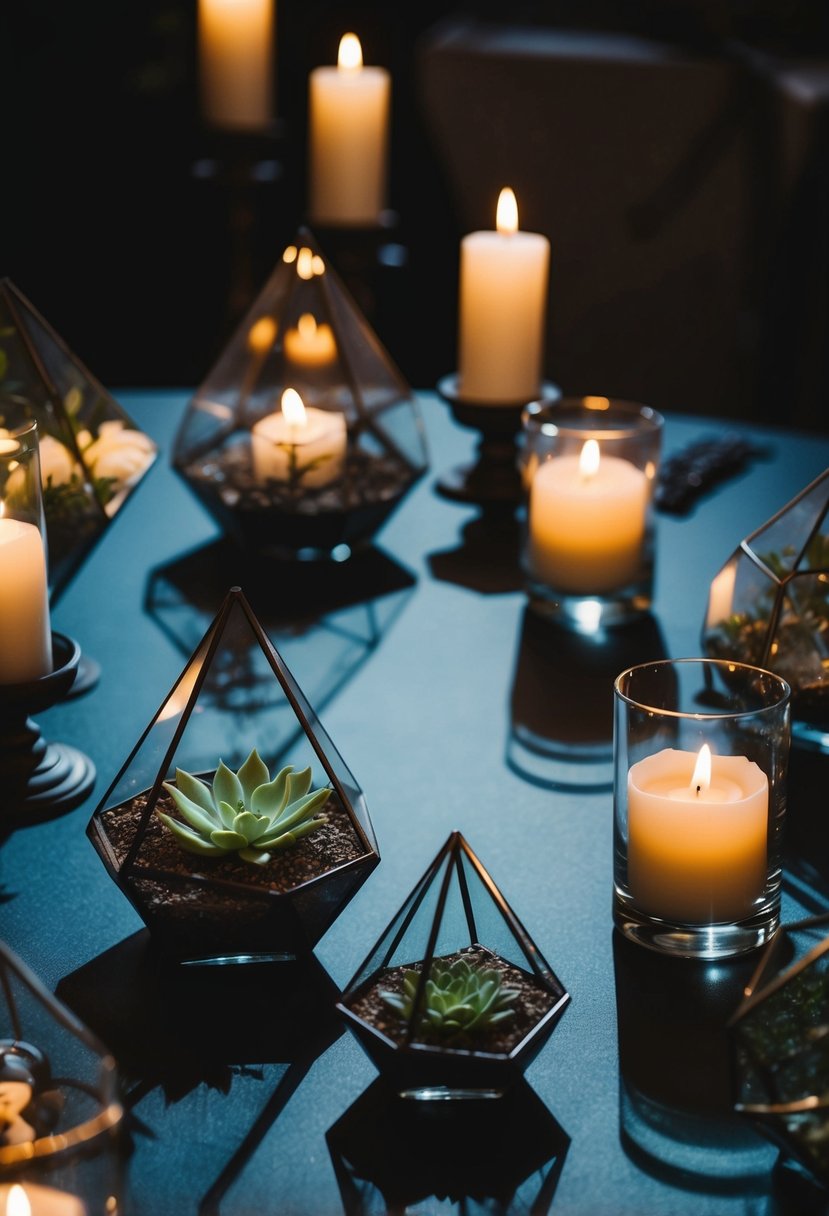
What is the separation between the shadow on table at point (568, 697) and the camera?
995mm

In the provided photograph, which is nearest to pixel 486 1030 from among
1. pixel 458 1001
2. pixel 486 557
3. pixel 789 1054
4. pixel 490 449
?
pixel 458 1001

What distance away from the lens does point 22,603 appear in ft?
2.89

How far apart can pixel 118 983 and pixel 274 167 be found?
1.49 m

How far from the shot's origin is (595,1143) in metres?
0.66

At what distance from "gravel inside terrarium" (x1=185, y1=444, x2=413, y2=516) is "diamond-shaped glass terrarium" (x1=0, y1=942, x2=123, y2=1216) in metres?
0.70

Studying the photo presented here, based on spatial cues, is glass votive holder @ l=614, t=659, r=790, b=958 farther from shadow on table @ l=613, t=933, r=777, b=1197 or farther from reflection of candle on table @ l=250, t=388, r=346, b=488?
reflection of candle on table @ l=250, t=388, r=346, b=488

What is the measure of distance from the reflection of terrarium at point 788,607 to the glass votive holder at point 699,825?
191mm

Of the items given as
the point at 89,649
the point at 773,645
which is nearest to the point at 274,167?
the point at 89,649

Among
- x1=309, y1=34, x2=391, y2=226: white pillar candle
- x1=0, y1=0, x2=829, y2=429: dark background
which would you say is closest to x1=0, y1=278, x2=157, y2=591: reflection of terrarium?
x1=309, y1=34, x2=391, y2=226: white pillar candle

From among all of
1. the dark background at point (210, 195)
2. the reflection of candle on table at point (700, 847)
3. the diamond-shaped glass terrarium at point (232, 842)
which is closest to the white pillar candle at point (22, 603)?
the diamond-shaped glass terrarium at point (232, 842)

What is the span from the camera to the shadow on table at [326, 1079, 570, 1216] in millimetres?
625

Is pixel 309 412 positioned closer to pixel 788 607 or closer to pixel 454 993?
pixel 788 607

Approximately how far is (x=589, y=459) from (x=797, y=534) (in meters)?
0.21

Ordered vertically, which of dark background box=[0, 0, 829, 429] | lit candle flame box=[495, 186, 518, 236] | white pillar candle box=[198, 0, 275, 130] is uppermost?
white pillar candle box=[198, 0, 275, 130]
